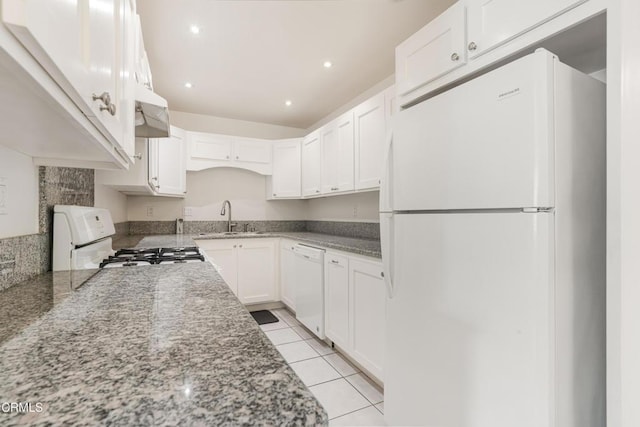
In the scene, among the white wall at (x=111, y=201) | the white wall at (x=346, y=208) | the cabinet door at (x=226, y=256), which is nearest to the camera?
the white wall at (x=111, y=201)

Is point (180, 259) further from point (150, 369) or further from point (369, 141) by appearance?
point (369, 141)

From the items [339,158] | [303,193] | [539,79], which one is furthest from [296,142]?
[539,79]

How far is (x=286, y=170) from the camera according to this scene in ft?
12.6

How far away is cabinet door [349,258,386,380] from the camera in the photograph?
1.90 m

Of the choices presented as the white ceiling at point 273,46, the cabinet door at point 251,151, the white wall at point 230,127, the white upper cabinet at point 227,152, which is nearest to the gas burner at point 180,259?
the white ceiling at point 273,46

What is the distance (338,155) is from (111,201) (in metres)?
2.05

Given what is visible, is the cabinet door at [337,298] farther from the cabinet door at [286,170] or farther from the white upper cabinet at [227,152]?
the white upper cabinet at [227,152]

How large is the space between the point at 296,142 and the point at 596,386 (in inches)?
131

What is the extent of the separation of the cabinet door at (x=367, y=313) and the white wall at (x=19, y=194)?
5.49ft

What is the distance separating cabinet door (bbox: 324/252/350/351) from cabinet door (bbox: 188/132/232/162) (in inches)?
76.9

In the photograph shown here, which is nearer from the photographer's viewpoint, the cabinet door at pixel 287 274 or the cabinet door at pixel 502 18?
the cabinet door at pixel 502 18

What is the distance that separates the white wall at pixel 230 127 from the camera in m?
3.74

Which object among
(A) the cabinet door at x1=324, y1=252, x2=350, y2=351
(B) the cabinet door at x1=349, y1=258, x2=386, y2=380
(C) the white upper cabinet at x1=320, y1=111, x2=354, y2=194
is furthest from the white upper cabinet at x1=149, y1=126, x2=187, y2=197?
(B) the cabinet door at x1=349, y1=258, x2=386, y2=380

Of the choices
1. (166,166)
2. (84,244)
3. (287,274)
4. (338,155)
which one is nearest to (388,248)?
(84,244)
